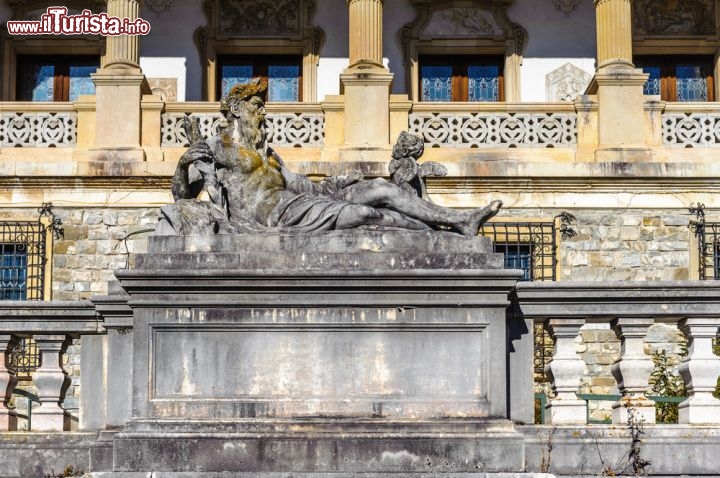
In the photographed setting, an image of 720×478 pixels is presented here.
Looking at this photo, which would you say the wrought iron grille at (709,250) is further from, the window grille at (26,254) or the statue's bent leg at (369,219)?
the statue's bent leg at (369,219)

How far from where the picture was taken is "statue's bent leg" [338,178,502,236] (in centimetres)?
866

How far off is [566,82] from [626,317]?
1572cm

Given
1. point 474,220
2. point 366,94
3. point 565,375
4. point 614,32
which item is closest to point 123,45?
point 366,94

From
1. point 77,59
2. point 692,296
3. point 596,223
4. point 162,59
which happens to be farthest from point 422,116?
point 692,296

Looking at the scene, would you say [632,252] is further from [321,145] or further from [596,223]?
[321,145]

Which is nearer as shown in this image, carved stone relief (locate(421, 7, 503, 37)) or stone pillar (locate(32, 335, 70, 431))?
stone pillar (locate(32, 335, 70, 431))

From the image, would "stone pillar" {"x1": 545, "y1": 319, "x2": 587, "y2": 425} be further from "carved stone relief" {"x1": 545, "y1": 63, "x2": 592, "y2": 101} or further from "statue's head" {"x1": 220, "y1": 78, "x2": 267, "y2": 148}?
"carved stone relief" {"x1": 545, "y1": 63, "x2": 592, "y2": 101}

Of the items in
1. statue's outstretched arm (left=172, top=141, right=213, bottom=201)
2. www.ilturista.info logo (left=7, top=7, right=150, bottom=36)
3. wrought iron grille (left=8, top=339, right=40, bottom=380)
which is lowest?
wrought iron grille (left=8, top=339, right=40, bottom=380)

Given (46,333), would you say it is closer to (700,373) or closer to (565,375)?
(565,375)

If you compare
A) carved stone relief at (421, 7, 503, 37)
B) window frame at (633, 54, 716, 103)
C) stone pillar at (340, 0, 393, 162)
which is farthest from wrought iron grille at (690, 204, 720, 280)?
carved stone relief at (421, 7, 503, 37)

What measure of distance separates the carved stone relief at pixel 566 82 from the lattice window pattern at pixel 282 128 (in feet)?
16.4

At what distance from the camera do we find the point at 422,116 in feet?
68.9

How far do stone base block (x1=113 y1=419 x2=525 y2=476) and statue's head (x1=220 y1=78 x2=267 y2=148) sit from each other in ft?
6.73

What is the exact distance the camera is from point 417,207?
28.7ft
